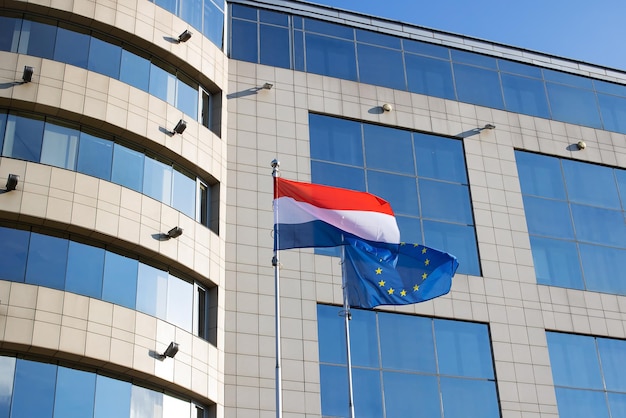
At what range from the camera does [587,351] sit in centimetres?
3916

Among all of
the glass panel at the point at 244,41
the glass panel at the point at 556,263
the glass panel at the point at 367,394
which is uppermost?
the glass panel at the point at 244,41

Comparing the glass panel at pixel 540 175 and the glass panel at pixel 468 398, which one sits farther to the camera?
the glass panel at pixel 540 175

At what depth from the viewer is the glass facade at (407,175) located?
3906cm

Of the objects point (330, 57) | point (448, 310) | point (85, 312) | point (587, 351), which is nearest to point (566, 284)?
point (587, 351)

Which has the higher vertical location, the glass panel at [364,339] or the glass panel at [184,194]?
the glass panel at [184,194]

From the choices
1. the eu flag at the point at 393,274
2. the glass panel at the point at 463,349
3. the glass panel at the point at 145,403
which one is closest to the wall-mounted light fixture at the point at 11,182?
the glass panel at the point at 145,403

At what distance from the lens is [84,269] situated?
101ft

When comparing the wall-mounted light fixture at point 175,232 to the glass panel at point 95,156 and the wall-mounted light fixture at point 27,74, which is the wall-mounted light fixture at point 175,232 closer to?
the glass panel at point 95,156

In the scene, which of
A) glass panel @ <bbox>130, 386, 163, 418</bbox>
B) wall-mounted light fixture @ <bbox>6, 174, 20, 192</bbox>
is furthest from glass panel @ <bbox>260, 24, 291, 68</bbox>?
glass panel @ <bbox>130, 386, 163, 418</bbox>

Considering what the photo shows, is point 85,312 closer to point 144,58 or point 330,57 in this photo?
point 144,58

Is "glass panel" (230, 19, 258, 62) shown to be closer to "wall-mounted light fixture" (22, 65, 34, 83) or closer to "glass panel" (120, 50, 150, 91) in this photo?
"glass panel" (120, 50, 150, 91)

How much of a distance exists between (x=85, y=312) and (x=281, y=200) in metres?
6.70

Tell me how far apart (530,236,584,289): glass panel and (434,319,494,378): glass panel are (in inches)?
161

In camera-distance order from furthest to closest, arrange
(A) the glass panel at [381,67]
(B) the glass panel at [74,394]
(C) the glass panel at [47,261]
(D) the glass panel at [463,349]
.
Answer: (A) the glass panel at [381,67]
(D) the glass panel at [463,349]
(C) the glass panel at [47,261]
(B) the glass panel at [74,394]
